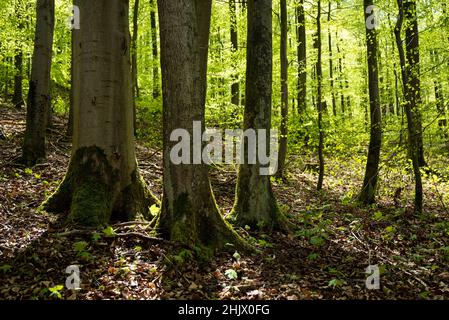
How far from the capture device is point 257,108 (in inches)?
270

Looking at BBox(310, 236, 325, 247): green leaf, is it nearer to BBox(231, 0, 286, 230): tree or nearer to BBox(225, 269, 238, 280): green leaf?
BBox(231, 0, 286, 230): tree

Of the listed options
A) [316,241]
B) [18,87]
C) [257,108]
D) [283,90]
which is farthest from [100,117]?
[18,87]

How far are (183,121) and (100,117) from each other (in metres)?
1.71

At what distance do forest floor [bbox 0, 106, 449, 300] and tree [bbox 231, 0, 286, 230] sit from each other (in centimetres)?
40

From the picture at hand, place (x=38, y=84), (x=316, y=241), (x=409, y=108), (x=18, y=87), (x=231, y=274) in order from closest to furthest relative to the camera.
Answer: (x=231, y=274) < (x=316, y=241) < (x=409, y=108) < (x=38, y=84) < (x=18, y=87)

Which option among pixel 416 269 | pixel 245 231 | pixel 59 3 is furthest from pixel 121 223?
pixel 59 3

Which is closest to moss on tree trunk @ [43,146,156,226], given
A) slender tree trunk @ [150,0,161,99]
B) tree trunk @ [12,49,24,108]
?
slender tree trunk @ [150,0,161,99]

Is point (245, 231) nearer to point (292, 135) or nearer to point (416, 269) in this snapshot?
point (416, 269)

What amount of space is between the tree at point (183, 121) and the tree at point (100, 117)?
1.15 metres

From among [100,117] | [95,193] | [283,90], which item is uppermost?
[283,90]

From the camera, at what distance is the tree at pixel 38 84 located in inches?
351

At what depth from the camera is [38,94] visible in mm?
9008

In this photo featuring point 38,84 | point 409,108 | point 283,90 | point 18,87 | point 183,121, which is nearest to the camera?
point 183,121

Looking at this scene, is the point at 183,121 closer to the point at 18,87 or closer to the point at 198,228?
the point at 198,228
